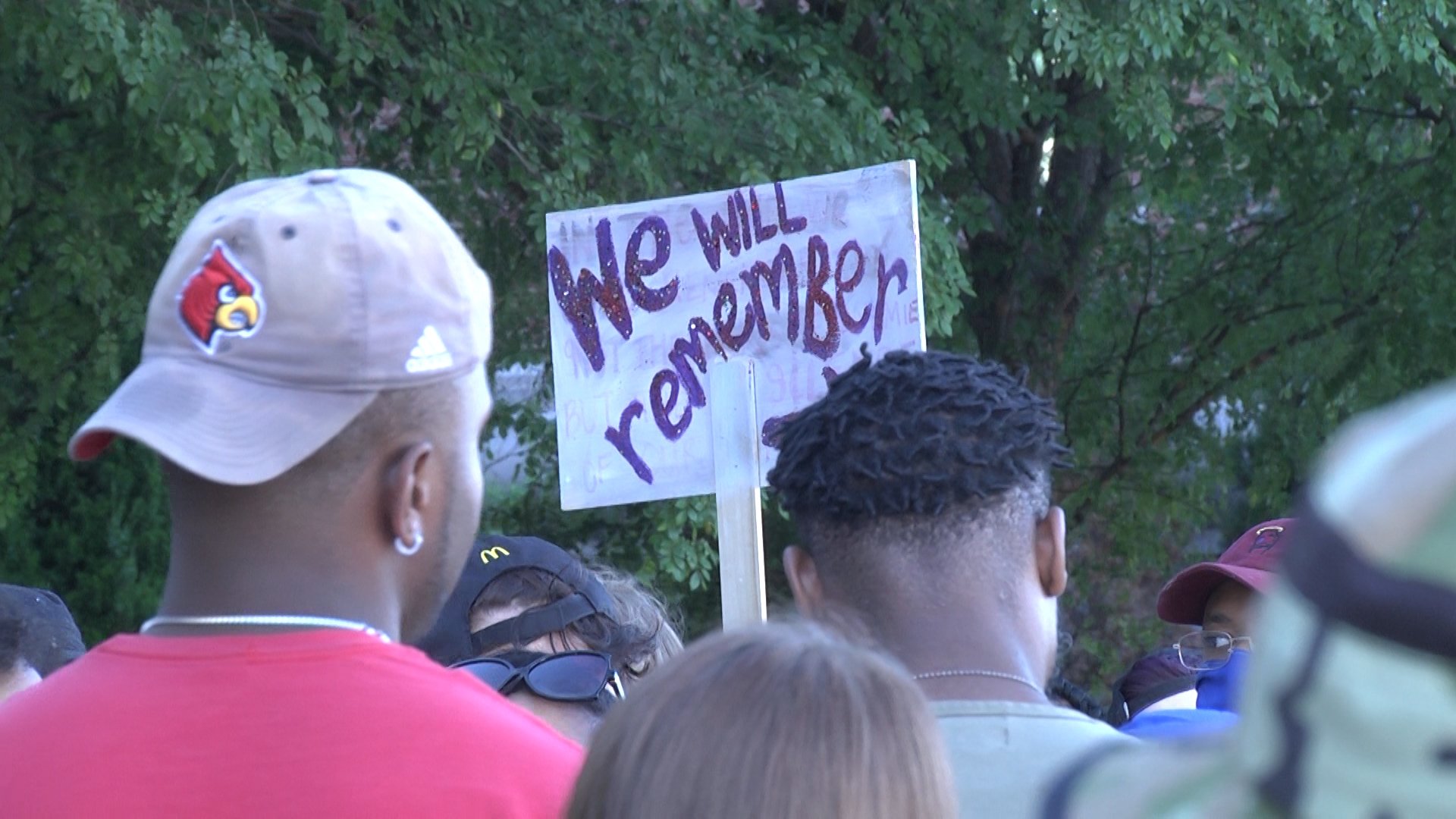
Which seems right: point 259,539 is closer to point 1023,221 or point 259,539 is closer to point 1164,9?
point 1164,9

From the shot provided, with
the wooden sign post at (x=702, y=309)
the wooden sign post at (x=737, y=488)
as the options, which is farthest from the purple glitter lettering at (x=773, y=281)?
the wooden sign post at (x=737, y=488)

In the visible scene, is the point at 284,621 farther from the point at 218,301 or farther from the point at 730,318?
the point at 730,318

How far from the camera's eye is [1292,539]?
1.74ft

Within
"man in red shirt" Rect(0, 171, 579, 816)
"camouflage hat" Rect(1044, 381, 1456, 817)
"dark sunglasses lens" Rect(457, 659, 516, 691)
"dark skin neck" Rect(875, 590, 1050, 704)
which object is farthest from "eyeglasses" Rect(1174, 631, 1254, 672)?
"camouflage hat" Rect(1044, 381, 1456, 817)

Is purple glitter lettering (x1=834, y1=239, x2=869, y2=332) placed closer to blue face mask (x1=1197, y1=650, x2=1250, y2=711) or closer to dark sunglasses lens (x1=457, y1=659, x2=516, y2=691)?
blue face mask (x1=1197, y1=650, x2=1250, y2=711)

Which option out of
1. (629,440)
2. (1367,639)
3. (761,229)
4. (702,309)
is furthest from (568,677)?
(1367,639)

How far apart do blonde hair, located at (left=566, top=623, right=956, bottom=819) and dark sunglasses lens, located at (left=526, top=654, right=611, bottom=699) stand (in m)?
1.48

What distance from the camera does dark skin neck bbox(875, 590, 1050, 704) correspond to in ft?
5.70

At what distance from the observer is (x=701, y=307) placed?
11.8ft

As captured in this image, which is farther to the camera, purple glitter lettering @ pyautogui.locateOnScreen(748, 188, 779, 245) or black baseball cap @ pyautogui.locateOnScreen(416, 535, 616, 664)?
purple glitter lettering @ pyautogui.locateOnScreen(748, 188, 779, 245)

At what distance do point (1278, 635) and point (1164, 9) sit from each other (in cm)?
629

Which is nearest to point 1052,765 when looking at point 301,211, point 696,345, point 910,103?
point 301,211

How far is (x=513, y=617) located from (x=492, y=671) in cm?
26

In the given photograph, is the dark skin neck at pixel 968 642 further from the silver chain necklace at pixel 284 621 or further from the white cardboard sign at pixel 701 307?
the white cardboard sign at pixel 701 307
